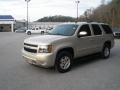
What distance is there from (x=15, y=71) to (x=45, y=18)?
413 feet

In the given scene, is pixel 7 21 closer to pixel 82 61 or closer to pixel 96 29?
pixel 82 61

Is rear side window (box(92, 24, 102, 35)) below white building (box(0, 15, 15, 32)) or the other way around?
below

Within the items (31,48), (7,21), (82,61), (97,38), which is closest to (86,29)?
(97,38)

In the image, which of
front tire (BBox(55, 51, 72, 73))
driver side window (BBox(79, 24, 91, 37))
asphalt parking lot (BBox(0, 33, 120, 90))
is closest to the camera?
asphalt parking lot (BBox(0, 33, 120, 90))

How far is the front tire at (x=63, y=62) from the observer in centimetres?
718

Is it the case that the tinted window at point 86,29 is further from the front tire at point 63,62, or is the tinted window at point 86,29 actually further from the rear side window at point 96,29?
the front tire at point 63,62

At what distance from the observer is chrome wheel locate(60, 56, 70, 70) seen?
7341mm

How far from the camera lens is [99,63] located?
9023mm

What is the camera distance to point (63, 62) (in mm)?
7414

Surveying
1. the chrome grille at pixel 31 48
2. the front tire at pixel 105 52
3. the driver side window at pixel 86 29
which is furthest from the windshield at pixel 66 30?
the front tire at pixel 105 52

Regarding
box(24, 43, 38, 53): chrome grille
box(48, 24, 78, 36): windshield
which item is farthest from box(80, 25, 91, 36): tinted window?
Result: box(24, 43, 38, 53): chrome grille

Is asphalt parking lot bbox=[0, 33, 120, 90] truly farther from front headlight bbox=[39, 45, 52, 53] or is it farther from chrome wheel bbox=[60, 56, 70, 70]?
front headlight bbox=[39, 45, 52, 53]

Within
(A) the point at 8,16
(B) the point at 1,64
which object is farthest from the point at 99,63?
(A) the point at 8,16

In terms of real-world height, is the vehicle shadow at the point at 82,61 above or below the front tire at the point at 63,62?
below
